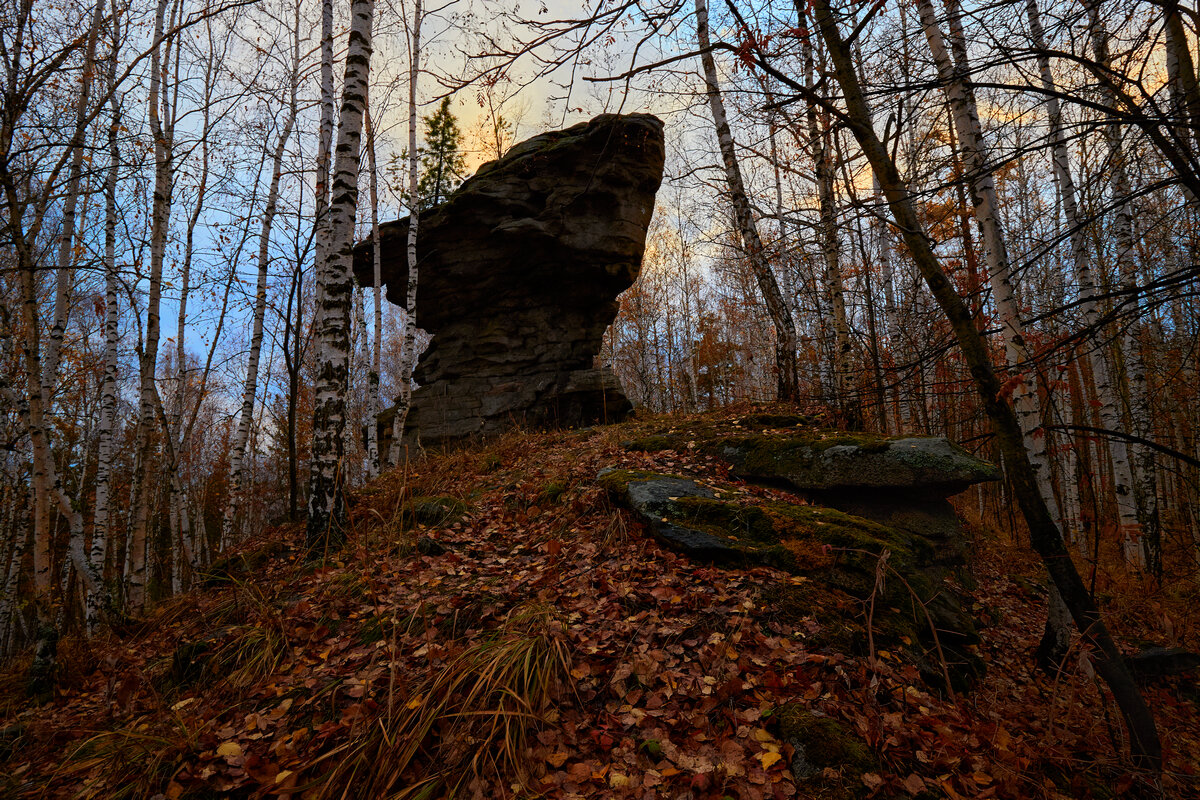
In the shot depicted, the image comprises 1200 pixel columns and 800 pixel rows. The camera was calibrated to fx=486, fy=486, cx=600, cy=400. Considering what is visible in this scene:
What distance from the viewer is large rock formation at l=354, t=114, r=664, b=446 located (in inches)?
479

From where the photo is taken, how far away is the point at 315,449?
5148 millimetres

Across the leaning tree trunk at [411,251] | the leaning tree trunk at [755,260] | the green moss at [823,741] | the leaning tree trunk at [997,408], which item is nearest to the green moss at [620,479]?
the green moss at [823,741]

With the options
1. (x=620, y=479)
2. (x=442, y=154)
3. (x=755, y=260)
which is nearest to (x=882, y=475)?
(x=620, y=479)

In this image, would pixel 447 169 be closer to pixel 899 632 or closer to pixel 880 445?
pixel 880 445

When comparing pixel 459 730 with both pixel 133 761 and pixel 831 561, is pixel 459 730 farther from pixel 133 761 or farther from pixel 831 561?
pixel 831 561

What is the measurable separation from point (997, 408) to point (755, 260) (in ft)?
19.0

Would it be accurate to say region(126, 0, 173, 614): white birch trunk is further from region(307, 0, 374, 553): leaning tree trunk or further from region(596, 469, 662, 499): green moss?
region(596, 469, 662, 499): green moss

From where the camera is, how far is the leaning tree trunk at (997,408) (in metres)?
2.70

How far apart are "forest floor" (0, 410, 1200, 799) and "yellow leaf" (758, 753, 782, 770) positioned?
14 millimetres

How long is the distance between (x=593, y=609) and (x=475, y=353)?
1071 centimetres

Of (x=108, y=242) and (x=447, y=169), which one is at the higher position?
(x=447, y=169)

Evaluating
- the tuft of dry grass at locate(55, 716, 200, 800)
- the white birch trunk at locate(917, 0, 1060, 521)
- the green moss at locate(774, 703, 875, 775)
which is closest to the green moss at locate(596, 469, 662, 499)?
the green moss at locate(774, 703, 875, 775)

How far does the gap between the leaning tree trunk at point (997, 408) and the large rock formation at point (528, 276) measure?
934 cm

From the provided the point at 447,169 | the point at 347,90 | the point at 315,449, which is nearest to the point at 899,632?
the point at 315,449
